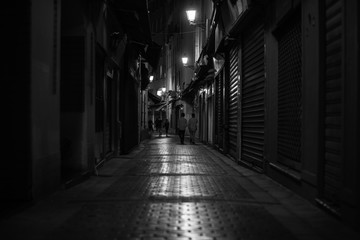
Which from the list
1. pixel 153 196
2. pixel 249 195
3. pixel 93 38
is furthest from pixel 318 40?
pixel 93 38

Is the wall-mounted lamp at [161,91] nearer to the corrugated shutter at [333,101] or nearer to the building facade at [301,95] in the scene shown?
the building facade at [301,95]

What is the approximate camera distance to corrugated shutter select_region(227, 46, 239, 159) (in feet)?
50.5

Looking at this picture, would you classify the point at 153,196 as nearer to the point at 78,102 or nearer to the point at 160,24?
the point at 78,102

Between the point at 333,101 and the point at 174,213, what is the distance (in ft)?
8.32

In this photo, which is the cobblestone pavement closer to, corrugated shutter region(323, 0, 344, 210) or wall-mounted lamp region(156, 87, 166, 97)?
corrugated shutter region(323, 0, 344, 210)

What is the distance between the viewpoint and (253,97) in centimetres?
1242

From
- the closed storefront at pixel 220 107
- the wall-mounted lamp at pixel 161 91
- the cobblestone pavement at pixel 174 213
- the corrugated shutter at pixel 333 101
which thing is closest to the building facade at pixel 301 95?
the corrugated shutter at pixel 333 101

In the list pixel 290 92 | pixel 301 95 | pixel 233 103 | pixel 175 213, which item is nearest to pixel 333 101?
pixel 301 95

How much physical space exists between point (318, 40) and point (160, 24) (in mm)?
55982

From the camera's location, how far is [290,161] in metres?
8.88

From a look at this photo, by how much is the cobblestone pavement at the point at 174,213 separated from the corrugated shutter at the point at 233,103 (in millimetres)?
5848

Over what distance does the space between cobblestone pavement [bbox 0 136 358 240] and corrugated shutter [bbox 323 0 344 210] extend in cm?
49

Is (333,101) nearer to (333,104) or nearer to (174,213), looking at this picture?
(333,104)

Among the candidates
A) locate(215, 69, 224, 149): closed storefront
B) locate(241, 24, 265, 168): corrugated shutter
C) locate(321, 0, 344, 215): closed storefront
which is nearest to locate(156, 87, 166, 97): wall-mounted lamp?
locate(215, 69, 224, 149): closed storefront
